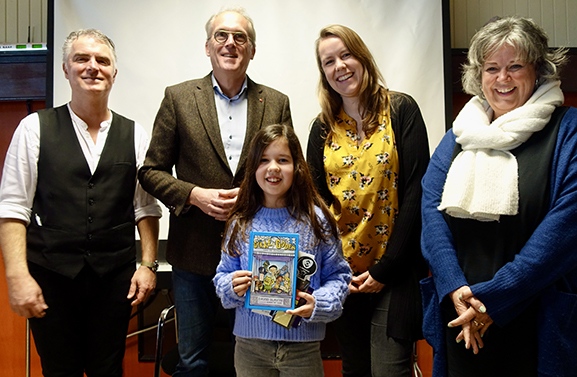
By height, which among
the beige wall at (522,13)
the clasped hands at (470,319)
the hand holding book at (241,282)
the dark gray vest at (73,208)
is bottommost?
the clasped hands at (470,319)

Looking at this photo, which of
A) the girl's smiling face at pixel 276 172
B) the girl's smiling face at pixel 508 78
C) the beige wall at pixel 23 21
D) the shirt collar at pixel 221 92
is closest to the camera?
the girl's smiling face at pixel 508 78

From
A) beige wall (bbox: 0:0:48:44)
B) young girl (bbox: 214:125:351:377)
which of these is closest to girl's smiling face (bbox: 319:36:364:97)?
young girl (bbox: 214:125:351:377)

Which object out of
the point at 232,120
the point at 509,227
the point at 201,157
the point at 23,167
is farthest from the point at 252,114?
the point at 509,227

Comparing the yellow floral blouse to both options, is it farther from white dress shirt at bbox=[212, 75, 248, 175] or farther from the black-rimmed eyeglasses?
the black-rimmed eyeglasses

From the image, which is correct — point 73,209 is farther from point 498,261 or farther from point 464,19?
point 464,19

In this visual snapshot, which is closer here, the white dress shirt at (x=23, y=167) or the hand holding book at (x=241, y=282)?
the hand holding book at (x=241, y=282)

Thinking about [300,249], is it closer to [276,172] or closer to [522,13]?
[276,172]

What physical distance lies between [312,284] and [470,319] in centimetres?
54

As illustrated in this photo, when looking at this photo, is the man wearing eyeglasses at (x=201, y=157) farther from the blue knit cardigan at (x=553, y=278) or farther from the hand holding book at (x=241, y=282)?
the blue knit cardigan at (x=553, y=278)

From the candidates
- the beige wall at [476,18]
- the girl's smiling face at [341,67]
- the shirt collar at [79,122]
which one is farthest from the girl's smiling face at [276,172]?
the beige wall at [476,18]

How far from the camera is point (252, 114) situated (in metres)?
1.94

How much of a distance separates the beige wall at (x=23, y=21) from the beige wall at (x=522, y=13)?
3.33m

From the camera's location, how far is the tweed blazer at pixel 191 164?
73.2 inches

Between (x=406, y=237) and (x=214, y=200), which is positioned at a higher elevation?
(x=214, y=200)
